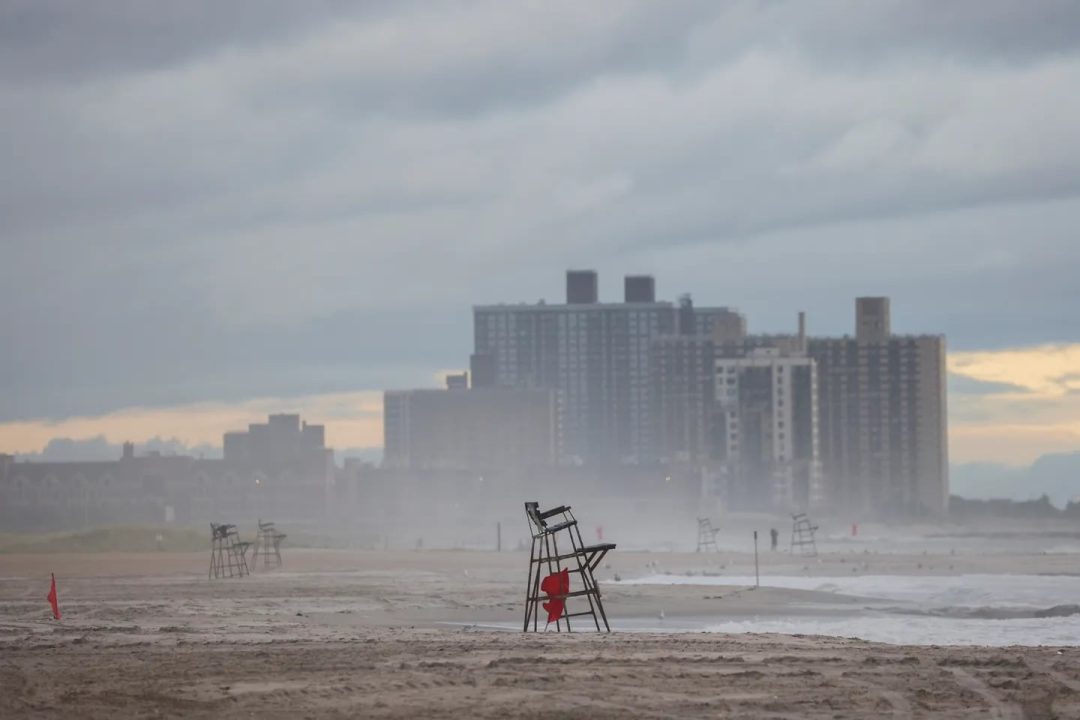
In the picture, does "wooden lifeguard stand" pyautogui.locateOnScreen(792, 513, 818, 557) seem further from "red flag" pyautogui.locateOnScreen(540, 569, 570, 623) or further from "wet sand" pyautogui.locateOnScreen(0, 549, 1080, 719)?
"red flag" pyautogui.locateOnScreen(540, 569, 570, 623)

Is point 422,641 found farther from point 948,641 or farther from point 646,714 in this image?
point 948,641

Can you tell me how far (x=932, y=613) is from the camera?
48656mm

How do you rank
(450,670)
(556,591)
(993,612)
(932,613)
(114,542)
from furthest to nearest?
1. (114,542)
2. (932,613)
3. (993,612)
4. (556,591)
5. (450,670)

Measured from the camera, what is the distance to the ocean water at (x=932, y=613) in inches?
1567

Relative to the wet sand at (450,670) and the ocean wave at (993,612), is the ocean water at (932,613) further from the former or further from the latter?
the wet sand at (450,670)

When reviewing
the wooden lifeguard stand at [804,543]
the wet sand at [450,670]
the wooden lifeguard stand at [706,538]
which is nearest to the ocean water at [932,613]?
the wet sand at [450,670]

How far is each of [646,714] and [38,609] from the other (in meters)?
27.3

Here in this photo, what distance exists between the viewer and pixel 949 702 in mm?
22453

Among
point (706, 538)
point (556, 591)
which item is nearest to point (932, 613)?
point (556, 591)

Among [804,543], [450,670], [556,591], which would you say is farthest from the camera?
[804,543]

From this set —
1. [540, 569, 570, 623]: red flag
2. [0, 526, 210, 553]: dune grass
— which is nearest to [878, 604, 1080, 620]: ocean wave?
[540, 569, 570, 623]: red flag

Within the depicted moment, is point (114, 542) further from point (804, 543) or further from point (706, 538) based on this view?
point (706, 538)

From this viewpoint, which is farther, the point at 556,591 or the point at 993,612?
the point at 993,612

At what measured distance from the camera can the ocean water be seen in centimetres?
3981
